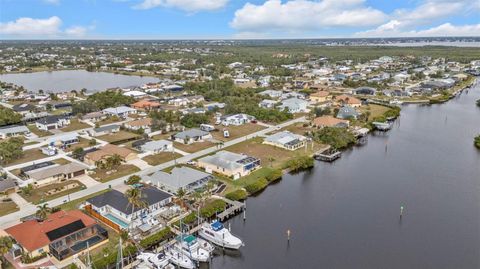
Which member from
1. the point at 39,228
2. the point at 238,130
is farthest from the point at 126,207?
the point at 238,130

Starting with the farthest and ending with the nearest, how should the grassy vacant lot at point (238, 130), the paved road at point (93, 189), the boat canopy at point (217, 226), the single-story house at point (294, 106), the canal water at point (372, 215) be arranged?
the single-story house at point (294, 106), the grassy vacant lot at point (238, 130), the paved road at point (93, 189), the boat canopy at point (217, 226), the canal water at point (372, 215)

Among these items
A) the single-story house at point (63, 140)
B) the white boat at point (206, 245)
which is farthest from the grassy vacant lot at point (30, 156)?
the white boat at point (206, 245)

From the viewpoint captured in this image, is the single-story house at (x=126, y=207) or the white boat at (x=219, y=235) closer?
the white boat at (x=219, y=235)

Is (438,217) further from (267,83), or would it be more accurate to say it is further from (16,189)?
(267,83)

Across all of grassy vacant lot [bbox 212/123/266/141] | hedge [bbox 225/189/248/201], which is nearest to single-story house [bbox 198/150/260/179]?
hedge [bbox 225/189/248/201]

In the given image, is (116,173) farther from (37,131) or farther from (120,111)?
(120,111)

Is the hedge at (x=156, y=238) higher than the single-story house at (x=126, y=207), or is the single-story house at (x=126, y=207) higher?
the single-story house at (x=126, y=207)

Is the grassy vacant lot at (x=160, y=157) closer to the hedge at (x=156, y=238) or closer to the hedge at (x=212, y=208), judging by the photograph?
the hedge at (x=212, y=208)
